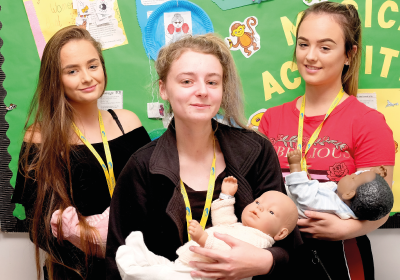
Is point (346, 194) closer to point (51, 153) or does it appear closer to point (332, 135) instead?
point (332, 135)

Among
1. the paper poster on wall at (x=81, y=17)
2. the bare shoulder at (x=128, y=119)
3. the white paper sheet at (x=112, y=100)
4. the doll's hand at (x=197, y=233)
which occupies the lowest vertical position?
the doll's hand at (x=197, y=233)

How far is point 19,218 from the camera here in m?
2.25

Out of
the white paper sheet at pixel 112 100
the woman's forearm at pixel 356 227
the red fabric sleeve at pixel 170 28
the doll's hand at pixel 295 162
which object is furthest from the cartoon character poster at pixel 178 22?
the woman's forearm at pixel 356 227

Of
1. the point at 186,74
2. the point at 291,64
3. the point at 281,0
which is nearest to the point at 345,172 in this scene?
the point at 291,64

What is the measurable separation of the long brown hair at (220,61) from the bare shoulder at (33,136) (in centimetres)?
80

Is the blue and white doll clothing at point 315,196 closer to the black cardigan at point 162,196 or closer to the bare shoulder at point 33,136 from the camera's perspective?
the black cardigan at point 162,196

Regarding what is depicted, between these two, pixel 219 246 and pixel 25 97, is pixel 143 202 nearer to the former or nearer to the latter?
pixel 219 246

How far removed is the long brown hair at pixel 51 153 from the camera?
1702 millimetres

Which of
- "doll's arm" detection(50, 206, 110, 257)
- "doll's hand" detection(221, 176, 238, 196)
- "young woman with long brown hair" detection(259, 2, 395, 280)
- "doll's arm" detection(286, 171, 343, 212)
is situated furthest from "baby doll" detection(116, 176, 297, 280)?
"doll's arm" detection(50, 206, 110, 257)

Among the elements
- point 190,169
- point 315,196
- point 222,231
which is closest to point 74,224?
point 190,169

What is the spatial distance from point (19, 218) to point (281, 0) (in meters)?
2.21

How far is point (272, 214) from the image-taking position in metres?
1.33

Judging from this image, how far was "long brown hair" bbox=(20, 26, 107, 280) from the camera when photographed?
1702 millimetres

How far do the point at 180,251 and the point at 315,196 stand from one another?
0.67 meters
